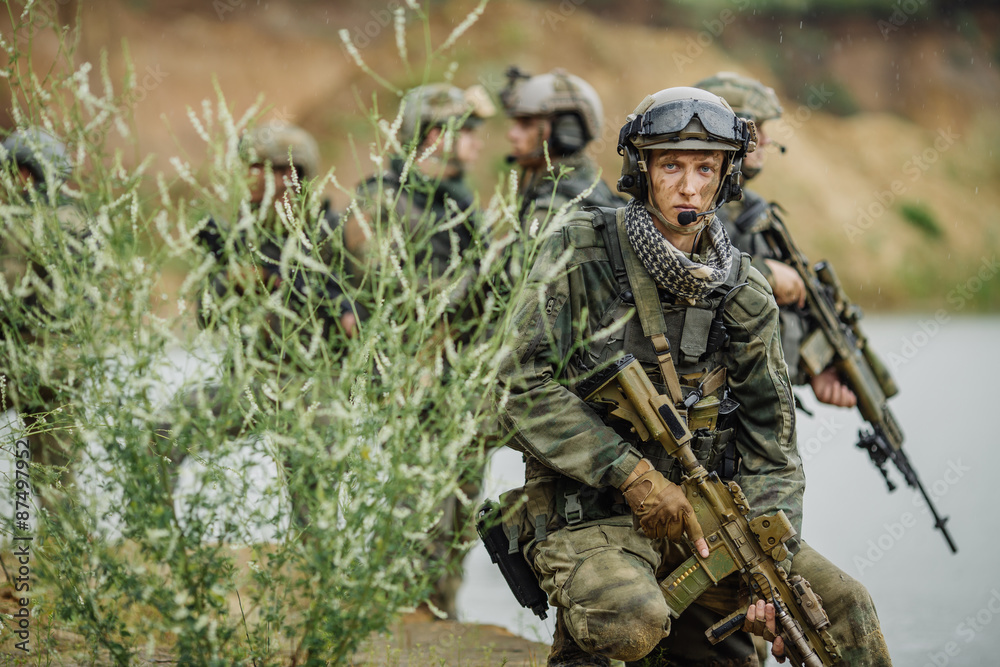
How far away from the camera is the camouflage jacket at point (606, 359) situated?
10.1ft

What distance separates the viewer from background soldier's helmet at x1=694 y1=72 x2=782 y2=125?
4824 mm

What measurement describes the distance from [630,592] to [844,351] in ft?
7.95

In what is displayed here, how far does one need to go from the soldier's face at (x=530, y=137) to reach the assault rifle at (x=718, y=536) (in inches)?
109

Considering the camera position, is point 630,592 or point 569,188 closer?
point 630,592

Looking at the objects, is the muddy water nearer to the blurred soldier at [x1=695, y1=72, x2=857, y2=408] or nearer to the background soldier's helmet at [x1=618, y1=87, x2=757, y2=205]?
the background soldier's helmet at [x1=618, y1=87, x2=757, y2=205]

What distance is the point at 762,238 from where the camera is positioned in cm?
481

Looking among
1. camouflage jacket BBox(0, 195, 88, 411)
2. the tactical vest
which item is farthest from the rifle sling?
camouflage jacket BBox(0, 195, 88, 411)

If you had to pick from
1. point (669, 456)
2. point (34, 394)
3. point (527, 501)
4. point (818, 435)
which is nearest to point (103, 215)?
point (34, 394)

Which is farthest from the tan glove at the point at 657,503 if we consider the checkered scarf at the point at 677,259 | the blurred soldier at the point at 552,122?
the blurred soldier at the point at 552,122

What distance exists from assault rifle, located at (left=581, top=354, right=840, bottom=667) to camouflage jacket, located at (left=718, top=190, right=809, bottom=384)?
1.72m

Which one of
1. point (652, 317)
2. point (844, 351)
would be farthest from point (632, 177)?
point (844, 351)

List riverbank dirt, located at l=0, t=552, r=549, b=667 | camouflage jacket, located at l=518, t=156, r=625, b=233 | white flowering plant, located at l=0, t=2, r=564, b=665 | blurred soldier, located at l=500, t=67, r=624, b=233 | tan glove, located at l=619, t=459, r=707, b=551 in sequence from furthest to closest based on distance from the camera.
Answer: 1. blurred soldier, located at l=500, t=67, r=624, b=233
2. camouflage jacket, located at l=518, t=156, r=625, b=233
3. riverbank dirt, located at l=0, t=552, r=549, b=667
4. tan glove, located at l=619, t=459, r=707, b=551
5. white flowering plant, located at l=0, t=2, r=564, b=665

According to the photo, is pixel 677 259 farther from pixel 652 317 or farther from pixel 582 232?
pixel 582 232

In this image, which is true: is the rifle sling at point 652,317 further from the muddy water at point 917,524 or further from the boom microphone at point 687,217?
the muddy water at point 917,524
